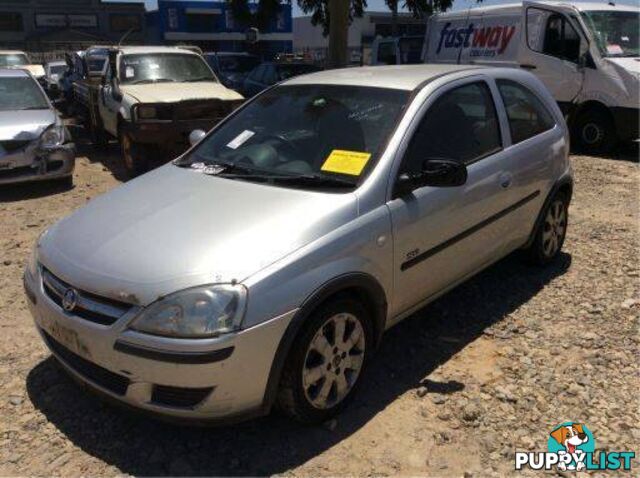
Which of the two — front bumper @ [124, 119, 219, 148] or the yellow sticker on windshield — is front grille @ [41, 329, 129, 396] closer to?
the yellow sticker on windshield

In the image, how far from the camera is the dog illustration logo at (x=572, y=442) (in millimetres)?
2768

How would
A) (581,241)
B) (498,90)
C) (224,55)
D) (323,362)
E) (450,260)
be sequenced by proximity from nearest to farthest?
(323,362) < (450,260) < (498,90) < (581,241) < (224,55)

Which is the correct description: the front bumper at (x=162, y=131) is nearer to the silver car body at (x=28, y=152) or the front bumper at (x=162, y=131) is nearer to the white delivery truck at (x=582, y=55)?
the silver car body at (x=28, y=152)

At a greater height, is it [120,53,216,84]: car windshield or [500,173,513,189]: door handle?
[120,53,216,84]: car windshield

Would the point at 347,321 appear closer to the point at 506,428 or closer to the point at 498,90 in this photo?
the point at 506,428

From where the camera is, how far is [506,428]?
298cm

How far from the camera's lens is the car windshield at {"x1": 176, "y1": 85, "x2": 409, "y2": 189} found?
10.6 feet

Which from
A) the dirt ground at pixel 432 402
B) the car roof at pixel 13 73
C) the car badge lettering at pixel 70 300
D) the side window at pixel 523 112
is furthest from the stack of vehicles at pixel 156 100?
the car badge lettering at pixel 70 300

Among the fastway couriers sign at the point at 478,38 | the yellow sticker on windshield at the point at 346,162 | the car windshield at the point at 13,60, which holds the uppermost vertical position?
the fastway couriers sign at the point at 478,38

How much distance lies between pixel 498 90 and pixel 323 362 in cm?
237

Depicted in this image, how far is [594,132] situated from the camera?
988cm

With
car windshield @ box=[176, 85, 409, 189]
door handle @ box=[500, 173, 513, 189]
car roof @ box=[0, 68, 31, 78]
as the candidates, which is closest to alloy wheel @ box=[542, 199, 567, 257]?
door handle @ box=[500, 173, 513, 189]

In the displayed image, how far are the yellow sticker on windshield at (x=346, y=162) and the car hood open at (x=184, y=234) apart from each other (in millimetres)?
210

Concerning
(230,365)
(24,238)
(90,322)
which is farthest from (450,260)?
(24,238)
